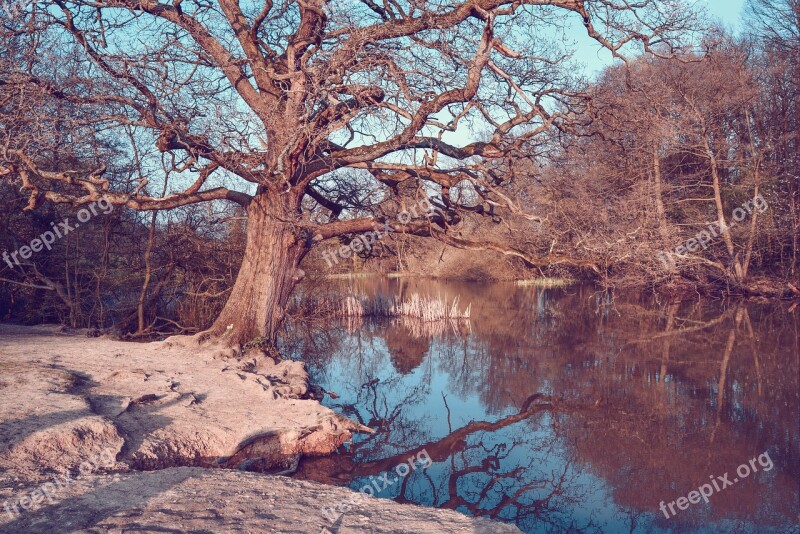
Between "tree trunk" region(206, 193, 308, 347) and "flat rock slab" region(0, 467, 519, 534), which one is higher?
"tree trunk" region(206, 193, 308, 347)

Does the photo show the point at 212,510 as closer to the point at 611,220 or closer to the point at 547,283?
the point at 611,220

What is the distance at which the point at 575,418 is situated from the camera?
24.5 ft

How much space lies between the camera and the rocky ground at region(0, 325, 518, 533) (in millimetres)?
3535

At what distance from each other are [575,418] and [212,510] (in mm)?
5121

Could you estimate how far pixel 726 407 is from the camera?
25.6ft

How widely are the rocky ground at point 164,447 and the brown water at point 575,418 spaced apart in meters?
0.73

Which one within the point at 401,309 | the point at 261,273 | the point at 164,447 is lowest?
the point at 164,447

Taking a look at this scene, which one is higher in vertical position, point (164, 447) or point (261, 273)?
point (261, 273)

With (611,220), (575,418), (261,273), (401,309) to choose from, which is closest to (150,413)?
(261,273)

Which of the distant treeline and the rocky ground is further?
the distant treeline

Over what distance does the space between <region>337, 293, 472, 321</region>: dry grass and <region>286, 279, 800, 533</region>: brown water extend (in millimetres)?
1068

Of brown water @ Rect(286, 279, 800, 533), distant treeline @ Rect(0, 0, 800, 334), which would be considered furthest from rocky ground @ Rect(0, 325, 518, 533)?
distant treeline @ Rect(0, 0, 800, 334)

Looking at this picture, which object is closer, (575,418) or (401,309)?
(575,418)

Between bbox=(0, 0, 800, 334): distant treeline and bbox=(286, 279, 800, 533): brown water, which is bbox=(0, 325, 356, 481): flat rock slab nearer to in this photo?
bbox=(286, 279, 800, 533): brown water
